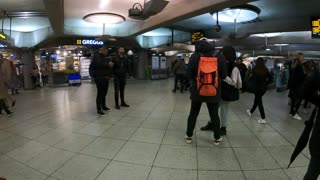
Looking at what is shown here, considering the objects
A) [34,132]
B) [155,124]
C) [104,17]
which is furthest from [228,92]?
[104,17]

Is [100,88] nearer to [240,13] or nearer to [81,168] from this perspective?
[81,168]

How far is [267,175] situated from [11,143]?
3.79 meters

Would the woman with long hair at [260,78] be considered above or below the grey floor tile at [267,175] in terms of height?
above

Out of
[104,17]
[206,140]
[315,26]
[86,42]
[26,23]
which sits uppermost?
[26,23]

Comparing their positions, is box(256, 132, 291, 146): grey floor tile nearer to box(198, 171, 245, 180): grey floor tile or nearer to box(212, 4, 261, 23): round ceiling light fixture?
box(198, 171, 245, 180): grey floor tile

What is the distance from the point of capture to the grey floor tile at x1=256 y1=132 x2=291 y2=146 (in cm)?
343

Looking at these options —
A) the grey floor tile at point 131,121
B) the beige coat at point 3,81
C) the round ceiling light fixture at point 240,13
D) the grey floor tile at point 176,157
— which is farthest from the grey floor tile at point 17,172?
the round ceiling light fixture at point 240,13

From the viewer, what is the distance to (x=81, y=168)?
2625mm

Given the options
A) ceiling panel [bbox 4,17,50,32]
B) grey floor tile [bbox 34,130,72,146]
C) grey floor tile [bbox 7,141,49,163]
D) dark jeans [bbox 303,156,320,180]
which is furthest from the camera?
ceiling panel [bbox 4,17,50,32]

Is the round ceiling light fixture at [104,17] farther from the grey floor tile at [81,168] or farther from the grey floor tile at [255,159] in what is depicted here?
the grey floor tile at [255,159]

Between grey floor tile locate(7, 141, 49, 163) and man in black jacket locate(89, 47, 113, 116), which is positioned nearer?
grey floor tile locate(7, 141, 49, 163)

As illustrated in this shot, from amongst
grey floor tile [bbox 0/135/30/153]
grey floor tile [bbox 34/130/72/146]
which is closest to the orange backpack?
grey floor tile [bbox 34/130/72/146]

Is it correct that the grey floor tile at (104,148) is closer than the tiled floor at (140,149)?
No

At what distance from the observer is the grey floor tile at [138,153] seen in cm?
283
